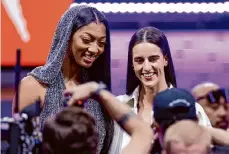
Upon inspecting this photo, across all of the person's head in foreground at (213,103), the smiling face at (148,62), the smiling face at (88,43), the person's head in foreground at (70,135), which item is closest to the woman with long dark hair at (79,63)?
the smiling face at (88,43)

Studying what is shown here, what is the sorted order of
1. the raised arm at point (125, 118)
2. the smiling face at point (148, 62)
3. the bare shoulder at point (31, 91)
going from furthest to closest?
the smiling face at point (148, 62)
the bare shoulder at point (31, 91)
the raised arm at point (125, 118)

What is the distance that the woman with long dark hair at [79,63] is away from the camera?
2.48 meters

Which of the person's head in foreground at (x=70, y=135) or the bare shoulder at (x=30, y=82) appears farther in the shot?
the bare shoulder at (x=30, y=82)

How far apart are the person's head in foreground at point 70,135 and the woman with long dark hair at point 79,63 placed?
77cm

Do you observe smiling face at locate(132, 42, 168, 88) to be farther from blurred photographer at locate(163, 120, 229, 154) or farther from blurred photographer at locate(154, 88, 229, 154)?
blurred photographer at locate(163, 120, 229, 154)

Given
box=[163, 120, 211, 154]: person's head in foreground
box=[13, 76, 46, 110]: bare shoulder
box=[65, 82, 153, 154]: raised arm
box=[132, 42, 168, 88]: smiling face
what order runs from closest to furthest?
box=[163, 120, 211, 154]: person's head in foreground → box=[65, 82, 153, 154]: raised arm → box=[13, 76, 46, 110]: bare shoulder → box=[132, 42, 168, 88]: smiling face

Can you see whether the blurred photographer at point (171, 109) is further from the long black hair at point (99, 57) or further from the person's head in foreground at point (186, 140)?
the long black hair at point (99, 57)

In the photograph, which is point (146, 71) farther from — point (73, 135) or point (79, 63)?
point (73, 135)

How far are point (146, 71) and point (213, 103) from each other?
1.20ft

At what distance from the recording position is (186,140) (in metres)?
1.65

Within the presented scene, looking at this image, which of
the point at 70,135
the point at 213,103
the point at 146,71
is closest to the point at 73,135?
the point at 70,135

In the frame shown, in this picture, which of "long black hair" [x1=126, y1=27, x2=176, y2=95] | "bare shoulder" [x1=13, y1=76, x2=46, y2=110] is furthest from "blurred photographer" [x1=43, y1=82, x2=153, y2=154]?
"long black hair" [x1=126, y1=27, x2=176, y2=95]

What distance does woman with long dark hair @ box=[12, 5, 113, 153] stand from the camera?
8.14 ft

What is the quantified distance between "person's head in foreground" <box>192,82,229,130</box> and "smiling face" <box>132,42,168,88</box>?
21 centimetres
